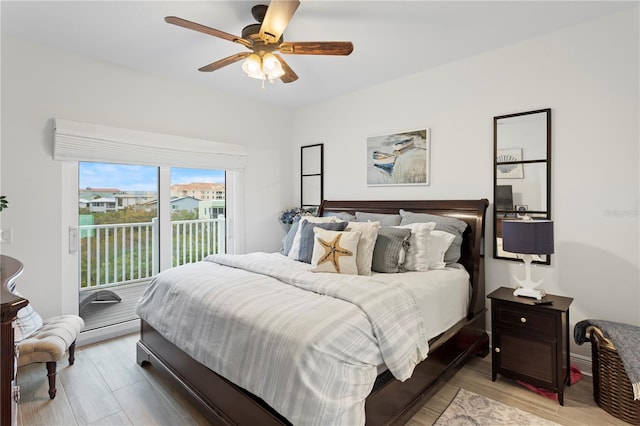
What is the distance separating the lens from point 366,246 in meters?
2.61

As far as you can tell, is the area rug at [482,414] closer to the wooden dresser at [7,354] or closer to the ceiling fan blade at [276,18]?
the wooden dresser at [7,354]

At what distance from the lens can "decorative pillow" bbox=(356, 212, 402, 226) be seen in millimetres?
3277

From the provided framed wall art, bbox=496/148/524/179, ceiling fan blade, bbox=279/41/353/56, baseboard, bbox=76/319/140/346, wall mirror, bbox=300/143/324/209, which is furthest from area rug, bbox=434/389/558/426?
baseboard, bbox=76/319/140/346

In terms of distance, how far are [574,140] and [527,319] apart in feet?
4.79

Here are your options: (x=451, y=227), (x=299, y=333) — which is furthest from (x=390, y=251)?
(x=299, y=333)

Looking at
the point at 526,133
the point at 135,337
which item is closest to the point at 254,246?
the point at 135,337

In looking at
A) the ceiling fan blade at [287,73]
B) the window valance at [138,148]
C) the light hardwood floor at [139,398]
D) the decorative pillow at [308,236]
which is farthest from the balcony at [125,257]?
the ceiling fan blade at [287,73]

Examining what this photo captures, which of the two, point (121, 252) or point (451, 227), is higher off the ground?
point (451, 227)

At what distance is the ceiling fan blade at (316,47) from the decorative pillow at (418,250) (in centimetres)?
149

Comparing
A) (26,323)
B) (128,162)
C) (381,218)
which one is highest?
(128,162)

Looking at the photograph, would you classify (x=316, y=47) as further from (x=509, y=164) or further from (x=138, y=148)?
(x=138, y=148)

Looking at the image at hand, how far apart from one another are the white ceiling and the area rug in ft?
8.89

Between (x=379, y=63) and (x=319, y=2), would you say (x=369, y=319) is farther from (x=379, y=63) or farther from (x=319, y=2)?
(x=379, y=63)

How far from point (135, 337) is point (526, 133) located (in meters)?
4.13
